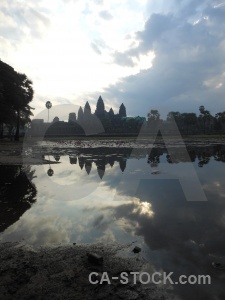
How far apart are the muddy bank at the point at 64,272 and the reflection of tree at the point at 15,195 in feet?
6.17

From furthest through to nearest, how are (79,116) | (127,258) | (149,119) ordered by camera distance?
(79,116) < (149,119) < (127,258)

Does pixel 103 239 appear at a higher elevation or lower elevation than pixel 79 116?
lower

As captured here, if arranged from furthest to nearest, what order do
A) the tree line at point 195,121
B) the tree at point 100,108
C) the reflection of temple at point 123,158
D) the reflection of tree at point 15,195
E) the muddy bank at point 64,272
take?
1. the tree at point 100,108
2. the tree line at point 195,121
3. the reflection of temple at point 123,158
4. the reflection of tree at point 15,195
5. the muddy bank at point 64,272

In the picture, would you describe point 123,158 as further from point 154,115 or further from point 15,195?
point 154,115

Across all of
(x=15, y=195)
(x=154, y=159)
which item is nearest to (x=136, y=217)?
(x=15, y=195)

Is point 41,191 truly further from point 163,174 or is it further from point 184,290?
point 184,290

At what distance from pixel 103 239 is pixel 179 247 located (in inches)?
65.4

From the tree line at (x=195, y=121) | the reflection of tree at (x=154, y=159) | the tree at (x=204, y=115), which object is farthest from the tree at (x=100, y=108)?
the reflection of tree at (x=154, y=159)

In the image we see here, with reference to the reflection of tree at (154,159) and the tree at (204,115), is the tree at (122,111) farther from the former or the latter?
the reflection of tree at (154,159)

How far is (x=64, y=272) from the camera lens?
436 centimetres

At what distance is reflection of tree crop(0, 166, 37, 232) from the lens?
736cm

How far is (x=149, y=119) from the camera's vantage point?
128 m

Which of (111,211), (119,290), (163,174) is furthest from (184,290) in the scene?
(163,174)

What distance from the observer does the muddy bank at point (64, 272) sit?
12.4 ft
